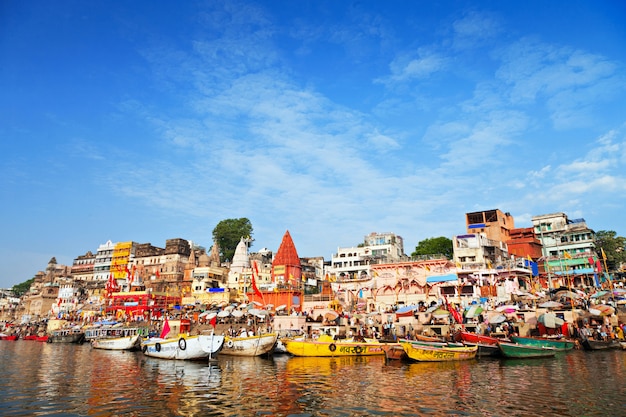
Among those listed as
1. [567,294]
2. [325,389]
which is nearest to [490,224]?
[567,294]

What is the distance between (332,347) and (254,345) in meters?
5.22

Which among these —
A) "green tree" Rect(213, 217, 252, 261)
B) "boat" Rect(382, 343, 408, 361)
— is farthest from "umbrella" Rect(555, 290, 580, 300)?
"green tree" Rect(213, 217, 252, 261)

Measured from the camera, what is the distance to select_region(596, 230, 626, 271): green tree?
51.9 meters

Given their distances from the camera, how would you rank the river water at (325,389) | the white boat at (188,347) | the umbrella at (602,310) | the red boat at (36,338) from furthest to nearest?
1. the red boat at (36,338)
2. the umbrella at (602,310)
3. the white boat at (188,347)
4. the river water at (325,389)

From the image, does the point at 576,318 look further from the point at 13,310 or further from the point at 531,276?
the point at 13,310

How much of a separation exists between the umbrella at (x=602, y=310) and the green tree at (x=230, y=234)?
57.1 metres

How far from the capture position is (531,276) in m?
46.0

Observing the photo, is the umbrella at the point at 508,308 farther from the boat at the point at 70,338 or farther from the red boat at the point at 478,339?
the boat at the point at 70,338

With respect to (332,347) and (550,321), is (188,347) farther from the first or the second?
(550,321)

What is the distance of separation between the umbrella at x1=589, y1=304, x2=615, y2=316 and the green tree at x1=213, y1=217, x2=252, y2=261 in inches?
2248

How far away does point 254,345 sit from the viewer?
28625 mm

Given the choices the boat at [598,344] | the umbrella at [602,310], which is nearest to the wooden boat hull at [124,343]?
the boat at [598,344]

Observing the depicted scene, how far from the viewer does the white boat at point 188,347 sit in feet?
82.6

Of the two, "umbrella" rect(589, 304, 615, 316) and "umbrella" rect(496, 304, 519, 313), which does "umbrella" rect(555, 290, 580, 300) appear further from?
"umbrella" rect(496, 304, 519, 313)
